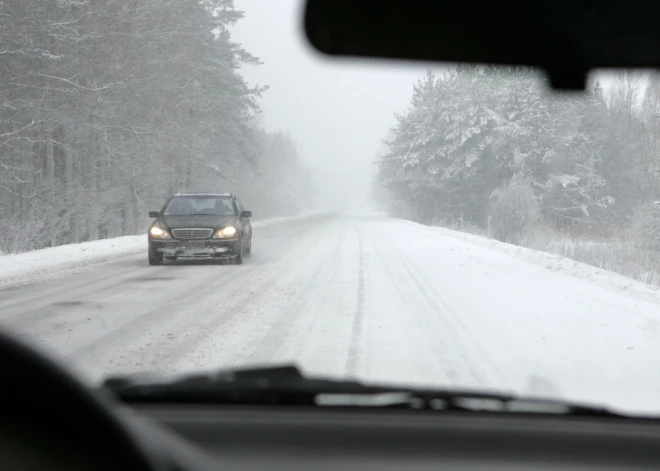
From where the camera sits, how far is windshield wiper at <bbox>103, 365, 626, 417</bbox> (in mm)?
3170

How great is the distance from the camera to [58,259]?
17.8 m

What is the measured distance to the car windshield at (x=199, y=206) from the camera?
1756cm

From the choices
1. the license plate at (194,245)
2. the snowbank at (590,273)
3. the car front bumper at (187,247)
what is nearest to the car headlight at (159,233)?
the car front bumper at (187,247)

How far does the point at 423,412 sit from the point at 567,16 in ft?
8.23

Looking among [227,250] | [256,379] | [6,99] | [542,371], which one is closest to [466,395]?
[256,379]

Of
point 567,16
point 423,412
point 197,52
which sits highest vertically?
point 197,52

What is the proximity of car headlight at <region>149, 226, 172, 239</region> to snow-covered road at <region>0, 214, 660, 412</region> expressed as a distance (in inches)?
42.8

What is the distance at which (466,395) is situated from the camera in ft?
10.8

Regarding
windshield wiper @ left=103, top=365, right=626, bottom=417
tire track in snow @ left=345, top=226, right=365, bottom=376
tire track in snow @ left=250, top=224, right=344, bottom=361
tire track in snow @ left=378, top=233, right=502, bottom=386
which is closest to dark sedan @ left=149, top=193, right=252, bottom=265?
tire track in snow @ left=250, top=224, right=344, bottom=361

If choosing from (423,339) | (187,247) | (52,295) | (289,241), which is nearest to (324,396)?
(423,339)

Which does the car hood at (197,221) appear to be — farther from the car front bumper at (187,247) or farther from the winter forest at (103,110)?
the winter forest at (103,110)

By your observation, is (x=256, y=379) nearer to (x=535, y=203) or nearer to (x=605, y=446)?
(x=605, y=446)

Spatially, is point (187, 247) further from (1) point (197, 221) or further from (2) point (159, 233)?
(2) point (159, 233)

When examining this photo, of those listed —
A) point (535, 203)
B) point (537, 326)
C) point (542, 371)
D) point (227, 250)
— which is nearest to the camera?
point (542, 371)
